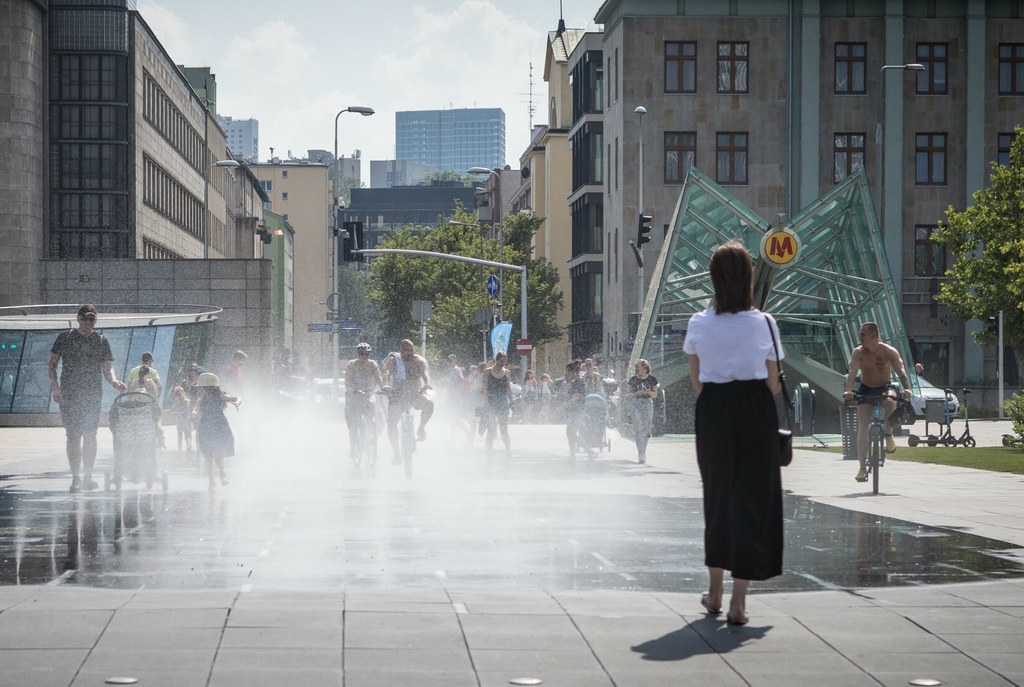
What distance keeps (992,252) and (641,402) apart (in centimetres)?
2727

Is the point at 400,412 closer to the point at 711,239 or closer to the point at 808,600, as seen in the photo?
the point at 808,600

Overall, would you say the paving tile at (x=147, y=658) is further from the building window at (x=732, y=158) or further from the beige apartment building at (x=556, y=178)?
the beige apartment building at (x=556, y=178)

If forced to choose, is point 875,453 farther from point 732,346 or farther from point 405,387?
point 732,346

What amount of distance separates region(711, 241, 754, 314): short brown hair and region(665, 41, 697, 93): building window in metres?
54.8

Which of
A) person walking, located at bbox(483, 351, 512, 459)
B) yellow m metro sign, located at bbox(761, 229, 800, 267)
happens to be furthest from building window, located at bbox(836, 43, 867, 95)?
person walking, located at bbox(483, 351, 512, 459)

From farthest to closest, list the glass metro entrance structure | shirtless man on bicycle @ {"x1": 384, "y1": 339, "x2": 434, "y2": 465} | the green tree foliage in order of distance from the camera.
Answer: the green tree foliage
the glass metro entrance structure
shirtless man on bicycle @ {"x1": 384, "y1": 339, "x2": 434, "y2": 465}

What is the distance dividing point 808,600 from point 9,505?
29.6 feet

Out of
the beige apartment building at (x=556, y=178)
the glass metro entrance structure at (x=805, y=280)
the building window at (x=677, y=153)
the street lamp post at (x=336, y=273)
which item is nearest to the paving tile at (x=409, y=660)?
the glass metro entrance structure at (x=805, y=280)

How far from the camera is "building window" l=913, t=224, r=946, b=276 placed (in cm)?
6081

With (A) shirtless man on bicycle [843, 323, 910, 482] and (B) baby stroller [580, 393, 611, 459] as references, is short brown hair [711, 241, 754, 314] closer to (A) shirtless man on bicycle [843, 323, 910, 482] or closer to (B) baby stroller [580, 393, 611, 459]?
(A) shirtless man on bicycle [843, 323, 910, 482]

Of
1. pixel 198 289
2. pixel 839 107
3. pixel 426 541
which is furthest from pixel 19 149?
pixel 426 541

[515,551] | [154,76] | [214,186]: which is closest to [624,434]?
[515,551]

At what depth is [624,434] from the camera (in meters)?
37.7

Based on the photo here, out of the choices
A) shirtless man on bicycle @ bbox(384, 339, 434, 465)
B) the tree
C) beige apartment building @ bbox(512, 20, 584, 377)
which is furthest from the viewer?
beige apartment building @ bbox(512, 20, 584, 377)
